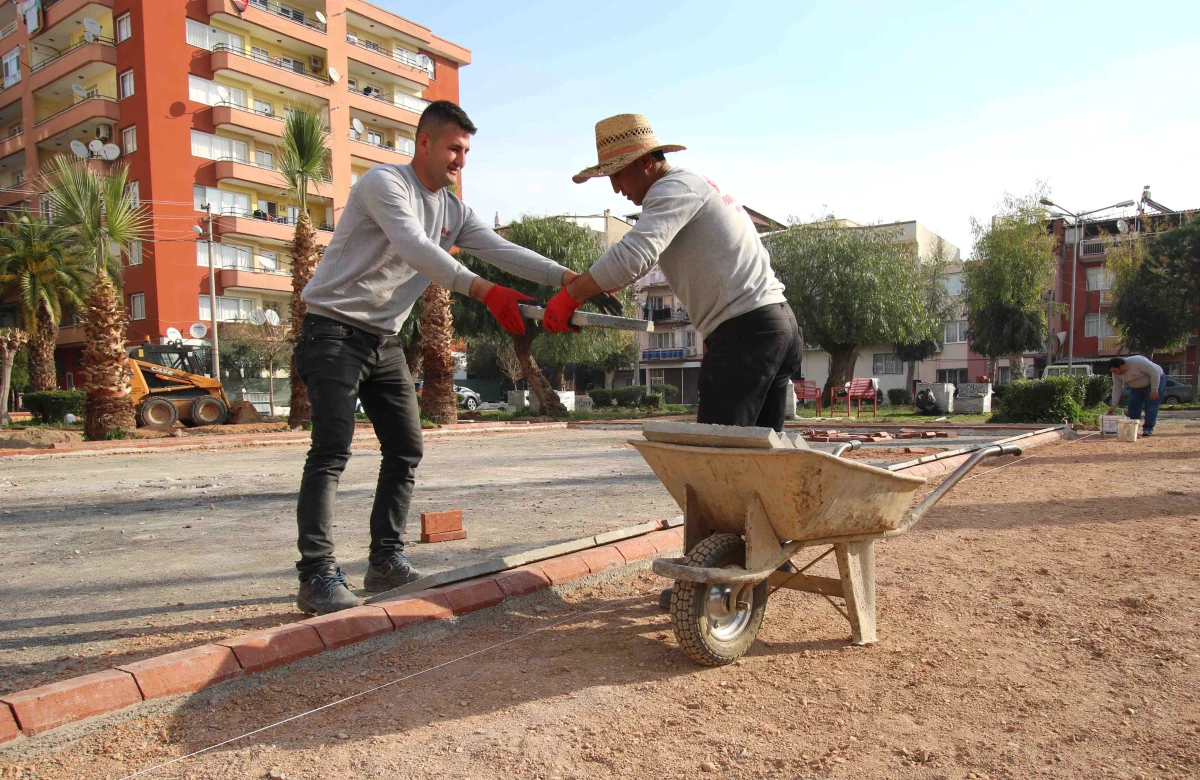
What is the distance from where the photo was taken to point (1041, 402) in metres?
14.7

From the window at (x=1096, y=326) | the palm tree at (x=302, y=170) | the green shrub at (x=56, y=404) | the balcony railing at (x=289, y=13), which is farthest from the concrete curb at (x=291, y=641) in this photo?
the window at (x=1096, y=326)

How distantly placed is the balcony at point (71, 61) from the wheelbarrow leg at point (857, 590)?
4004 centimetres

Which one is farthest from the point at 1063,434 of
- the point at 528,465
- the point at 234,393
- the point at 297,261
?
the point at 234,393

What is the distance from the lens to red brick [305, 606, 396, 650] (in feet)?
8.86

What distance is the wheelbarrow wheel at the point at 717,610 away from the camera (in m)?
2.43

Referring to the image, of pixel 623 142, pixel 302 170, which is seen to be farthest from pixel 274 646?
pixel 302 170

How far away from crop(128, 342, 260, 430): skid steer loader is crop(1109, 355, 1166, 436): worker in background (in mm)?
18370

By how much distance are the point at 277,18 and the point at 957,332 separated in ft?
138

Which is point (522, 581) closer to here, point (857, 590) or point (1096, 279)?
point (857, 590)

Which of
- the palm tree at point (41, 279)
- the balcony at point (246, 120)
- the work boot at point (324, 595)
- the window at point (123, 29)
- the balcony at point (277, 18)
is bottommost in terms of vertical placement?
the work boot at point (324, 595)

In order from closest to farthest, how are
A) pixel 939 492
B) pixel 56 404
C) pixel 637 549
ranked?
pixel 939 492, pixel 637 549, pixel 56 404

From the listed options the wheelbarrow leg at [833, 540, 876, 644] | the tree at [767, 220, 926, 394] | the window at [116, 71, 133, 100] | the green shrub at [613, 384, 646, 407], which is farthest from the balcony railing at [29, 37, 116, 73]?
the wheelbarrow leg at [833, 540, 876, 644]

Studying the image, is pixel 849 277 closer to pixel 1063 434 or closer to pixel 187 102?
pixel 1063 434

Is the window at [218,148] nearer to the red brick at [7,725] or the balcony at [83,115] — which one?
the balcony at [83,115]
